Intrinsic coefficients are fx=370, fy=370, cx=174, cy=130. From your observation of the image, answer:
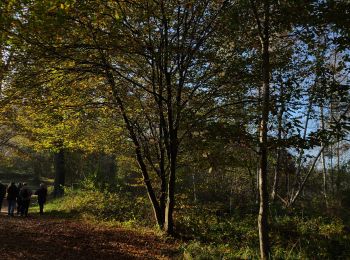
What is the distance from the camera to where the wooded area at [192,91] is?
23.3ft

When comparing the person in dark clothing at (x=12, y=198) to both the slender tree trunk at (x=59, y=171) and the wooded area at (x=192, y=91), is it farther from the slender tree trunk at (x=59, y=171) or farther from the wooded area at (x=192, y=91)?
the slender tree trunk at (x=59, y=171)

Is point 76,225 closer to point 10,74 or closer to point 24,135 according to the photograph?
point 10,74

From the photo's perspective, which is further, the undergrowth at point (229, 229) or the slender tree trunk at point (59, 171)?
the slender tree trunk at point (59, 171)

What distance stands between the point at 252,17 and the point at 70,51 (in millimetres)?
4219

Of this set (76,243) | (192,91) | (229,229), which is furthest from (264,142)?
(229,229)

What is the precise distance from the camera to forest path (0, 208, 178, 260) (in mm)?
8938

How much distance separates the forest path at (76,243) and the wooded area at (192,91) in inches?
39.7

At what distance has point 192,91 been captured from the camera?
11.1 m

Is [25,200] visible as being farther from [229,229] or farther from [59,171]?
[59,171]

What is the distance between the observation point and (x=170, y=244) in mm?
10766

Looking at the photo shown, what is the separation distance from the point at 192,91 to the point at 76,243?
5.42 metres

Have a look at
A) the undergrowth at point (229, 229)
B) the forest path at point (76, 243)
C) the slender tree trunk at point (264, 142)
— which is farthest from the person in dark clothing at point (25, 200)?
the slender tree trunk at point (264, 142)

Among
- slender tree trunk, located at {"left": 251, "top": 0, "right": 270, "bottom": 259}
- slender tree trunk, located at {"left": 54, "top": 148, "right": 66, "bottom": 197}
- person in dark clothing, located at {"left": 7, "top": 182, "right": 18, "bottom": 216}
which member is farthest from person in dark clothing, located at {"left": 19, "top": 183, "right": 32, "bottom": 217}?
slender tree trunk, located at {"left": 251, "top": 0, "right": 270, "bottom": 259}

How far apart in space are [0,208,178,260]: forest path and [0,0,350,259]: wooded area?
101 cm
